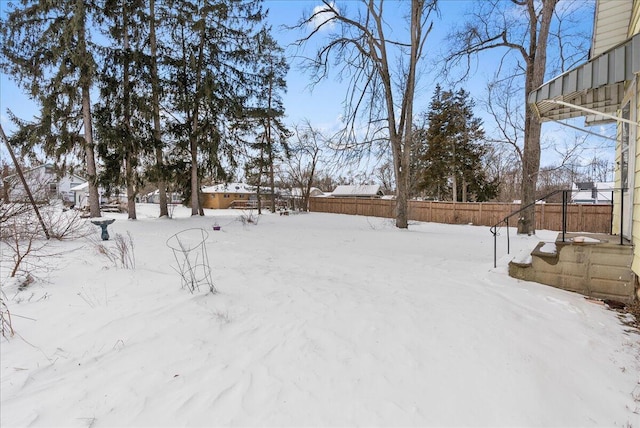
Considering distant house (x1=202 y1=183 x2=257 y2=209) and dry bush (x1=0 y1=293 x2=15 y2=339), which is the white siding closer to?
dry bush (x1=0 y1=293 x2=15 y2=339)

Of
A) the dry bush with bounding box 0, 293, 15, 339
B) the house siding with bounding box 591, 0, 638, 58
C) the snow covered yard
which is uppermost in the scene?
the house siding with bounding box 591, 0, 638, 58

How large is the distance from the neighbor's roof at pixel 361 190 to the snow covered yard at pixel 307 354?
106ft

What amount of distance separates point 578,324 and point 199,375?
3.84m

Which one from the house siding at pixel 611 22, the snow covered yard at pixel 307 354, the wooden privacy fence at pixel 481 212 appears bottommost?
the snow covered yard at pixel 307 354

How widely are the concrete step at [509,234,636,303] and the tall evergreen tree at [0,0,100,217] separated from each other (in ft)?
49.6

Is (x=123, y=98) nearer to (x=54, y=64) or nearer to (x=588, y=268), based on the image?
(x=54, y=64)

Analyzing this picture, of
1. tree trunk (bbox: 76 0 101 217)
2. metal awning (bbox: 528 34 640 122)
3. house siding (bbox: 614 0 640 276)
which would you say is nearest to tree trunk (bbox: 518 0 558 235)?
metal awning (bbox: 528 34 640 122)

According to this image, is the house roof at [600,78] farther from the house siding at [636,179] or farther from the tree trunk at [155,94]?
the tree trunk at [155,94]

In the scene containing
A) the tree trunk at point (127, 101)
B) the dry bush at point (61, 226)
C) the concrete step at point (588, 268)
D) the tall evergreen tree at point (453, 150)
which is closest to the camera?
the concrete step at point (588, 268)

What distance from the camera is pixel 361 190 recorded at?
122 feet

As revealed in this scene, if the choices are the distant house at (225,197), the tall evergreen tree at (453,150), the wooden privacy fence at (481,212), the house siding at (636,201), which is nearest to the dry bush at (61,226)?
the house siding at (636,201)

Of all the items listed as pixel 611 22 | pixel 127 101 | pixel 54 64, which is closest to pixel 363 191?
pixel 127 101

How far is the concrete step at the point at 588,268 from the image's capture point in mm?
4121

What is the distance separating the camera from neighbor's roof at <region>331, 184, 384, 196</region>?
1467 inches
